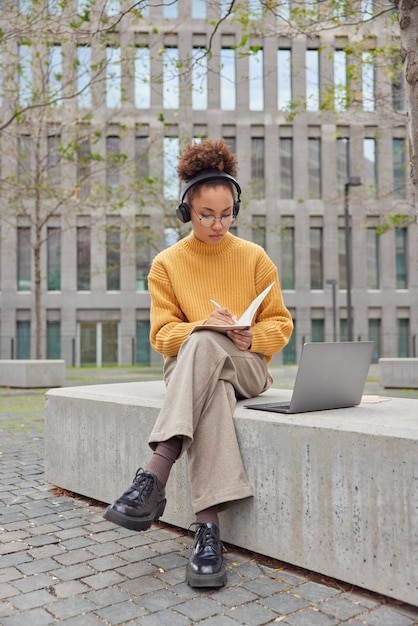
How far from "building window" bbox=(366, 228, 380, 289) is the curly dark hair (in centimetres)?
3019

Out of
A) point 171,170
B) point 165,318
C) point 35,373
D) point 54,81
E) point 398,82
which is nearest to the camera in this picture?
point 165,318

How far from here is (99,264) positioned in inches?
1237

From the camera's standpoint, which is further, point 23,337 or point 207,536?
point 23,337

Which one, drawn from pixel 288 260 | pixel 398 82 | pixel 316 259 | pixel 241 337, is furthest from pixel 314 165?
pixel 241 337

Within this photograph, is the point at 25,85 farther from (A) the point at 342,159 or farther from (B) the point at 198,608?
(A) the point at 342,159

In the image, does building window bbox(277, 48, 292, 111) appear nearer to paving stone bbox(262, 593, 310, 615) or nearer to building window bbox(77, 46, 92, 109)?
building window bbox(77, 46, 92, 109)

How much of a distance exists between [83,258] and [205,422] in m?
29.4

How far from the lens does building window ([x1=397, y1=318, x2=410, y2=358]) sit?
3316 centimetres

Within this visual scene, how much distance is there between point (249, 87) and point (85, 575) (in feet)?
107

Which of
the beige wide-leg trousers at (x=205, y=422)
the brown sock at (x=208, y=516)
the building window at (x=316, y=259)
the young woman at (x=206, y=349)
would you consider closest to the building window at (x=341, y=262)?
the building window at (x=316, y=259)

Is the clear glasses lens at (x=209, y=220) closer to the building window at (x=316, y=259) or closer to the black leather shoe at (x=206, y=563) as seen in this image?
the black leather shoe at (x=206, y=563)

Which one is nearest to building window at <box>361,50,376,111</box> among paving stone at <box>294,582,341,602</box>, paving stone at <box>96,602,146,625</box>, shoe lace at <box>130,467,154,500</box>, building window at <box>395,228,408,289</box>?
shoe lace at <box>130,467,154,500</box>

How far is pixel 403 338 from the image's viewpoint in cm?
3328

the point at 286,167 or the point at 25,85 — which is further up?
the point at 286,167
